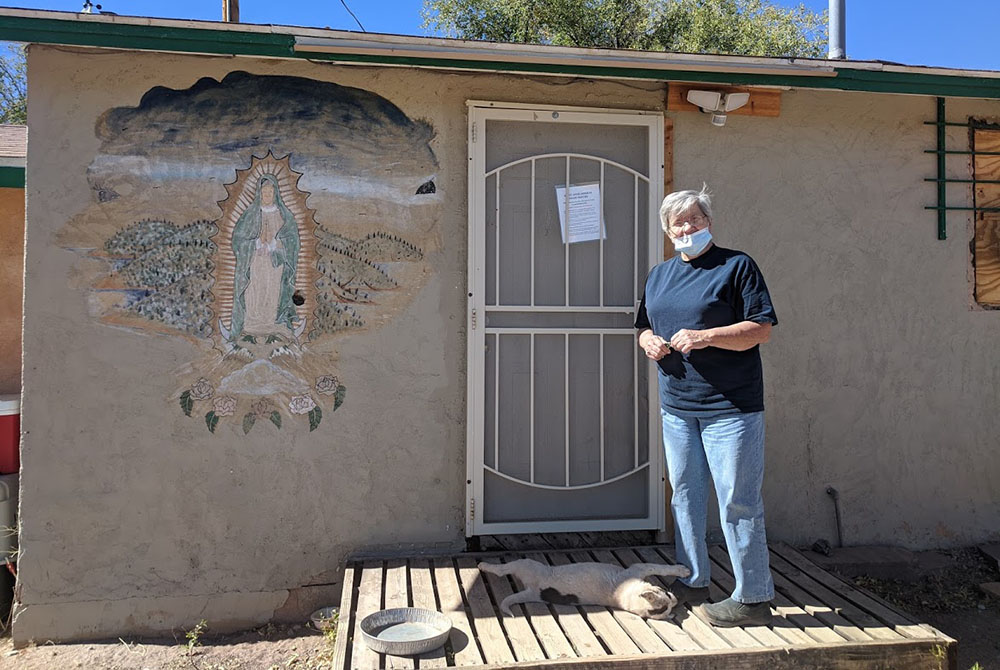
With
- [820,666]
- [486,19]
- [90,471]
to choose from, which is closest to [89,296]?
[90,471]

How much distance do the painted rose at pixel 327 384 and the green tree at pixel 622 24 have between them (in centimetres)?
1290

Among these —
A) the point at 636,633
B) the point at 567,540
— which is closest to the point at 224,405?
the point at 567,540

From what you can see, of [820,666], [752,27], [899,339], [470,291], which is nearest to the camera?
[820,666]

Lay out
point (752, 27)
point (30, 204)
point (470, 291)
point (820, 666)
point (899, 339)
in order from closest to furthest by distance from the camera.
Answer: point (820, 666), point (30, 204), point (470, 291), point (899, 339), point (752, 27)

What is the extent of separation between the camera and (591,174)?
4.29 meters

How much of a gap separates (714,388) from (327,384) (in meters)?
2.01

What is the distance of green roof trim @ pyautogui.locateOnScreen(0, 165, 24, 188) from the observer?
4543 millimetres

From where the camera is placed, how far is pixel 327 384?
13.2 ft

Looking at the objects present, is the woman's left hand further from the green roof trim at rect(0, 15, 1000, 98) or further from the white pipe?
the white pipe

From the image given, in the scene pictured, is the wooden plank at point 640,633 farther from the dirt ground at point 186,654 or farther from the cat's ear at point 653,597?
the dirt ground at point 186,654

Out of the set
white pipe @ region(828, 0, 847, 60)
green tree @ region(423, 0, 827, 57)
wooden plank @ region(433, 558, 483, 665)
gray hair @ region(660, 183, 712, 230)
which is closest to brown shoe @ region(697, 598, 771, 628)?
wooden plank @ region(433, 558, 483, 665)

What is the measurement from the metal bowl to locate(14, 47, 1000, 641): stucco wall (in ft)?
2.93

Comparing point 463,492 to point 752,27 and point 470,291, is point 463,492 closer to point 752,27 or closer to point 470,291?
point 470,291

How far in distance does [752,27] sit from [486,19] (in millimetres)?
5564
